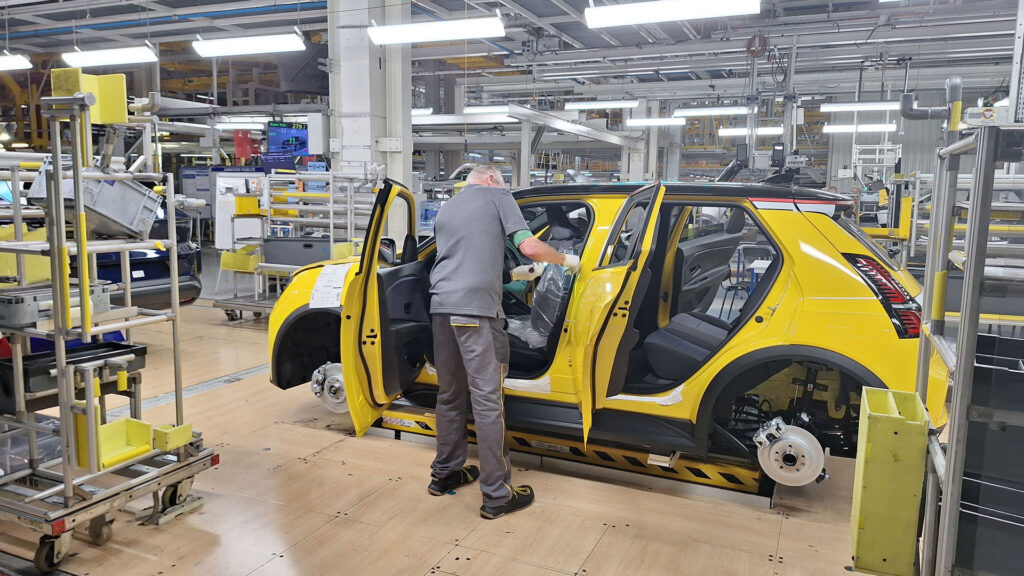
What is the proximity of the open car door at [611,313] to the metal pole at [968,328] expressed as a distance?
5.78ft

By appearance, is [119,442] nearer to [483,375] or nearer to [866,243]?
[483,375]

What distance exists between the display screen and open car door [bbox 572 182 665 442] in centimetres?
1159

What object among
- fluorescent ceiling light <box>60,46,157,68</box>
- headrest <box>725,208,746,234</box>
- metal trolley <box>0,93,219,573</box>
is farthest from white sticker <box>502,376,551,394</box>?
fluorescent ceiling light <box>60,46,157,68</box>

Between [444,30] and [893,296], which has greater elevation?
[444,30]

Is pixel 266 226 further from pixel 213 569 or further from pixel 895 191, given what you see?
pixel 895 191

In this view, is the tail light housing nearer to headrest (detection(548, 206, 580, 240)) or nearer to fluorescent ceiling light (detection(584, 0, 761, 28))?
headrest (detection(548, 206, 580, 240))

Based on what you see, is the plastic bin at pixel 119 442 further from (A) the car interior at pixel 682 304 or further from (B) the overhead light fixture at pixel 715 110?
(B) the overhead light fixture at pixel 715 110

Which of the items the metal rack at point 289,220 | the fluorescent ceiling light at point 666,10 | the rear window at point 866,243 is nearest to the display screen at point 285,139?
the metal rack at point 289,220

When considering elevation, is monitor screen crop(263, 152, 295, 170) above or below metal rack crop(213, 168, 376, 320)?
above

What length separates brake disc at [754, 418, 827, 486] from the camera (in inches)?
130

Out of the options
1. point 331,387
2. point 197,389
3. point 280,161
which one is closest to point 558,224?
point 331,387

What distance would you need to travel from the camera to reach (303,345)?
4758 millimetres

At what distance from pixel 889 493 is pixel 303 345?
12.1 ft

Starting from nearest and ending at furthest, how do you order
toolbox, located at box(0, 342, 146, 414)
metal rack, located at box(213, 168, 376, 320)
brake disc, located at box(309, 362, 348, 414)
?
toolbox, located at box(0, 342, 146, 414), brake disc, located at box(309, 362, 348, 414), metal rack, located at box(213, 168, 376, 320)
